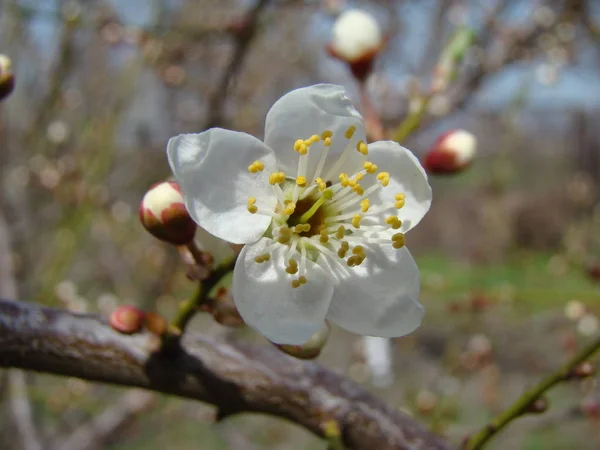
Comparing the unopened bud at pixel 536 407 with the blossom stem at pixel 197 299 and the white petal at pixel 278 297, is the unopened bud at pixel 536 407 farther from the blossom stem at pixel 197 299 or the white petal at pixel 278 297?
the blossom stem at pixel 197 299

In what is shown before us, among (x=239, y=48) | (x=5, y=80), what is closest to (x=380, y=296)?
(x=5, y=80)

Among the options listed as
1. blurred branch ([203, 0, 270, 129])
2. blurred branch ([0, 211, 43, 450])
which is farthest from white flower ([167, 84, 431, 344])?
blurred branch ([0, 211, 43, 450])

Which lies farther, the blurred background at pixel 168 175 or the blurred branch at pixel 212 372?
the blurred background at pixel 168 175

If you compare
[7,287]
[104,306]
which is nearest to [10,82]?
[104,306]

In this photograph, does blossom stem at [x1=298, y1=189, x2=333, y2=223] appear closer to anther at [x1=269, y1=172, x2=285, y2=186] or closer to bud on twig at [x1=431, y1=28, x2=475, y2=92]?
anther at [x1=269, y1=172, x2=285, y2=186]

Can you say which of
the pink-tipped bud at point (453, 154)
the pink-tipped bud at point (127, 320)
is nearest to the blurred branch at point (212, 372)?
the pink-tipped bud at point (127, 320)

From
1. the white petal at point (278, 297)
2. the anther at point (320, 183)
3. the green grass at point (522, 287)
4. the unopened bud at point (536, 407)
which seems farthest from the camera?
the green grass at point (522, 287)
